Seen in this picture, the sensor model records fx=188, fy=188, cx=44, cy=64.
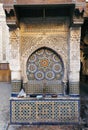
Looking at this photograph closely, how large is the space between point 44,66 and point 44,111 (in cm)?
107

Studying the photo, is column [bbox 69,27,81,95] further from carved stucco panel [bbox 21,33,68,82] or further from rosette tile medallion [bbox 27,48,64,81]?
rosette tile medallion [bbox 27,48,64,81]

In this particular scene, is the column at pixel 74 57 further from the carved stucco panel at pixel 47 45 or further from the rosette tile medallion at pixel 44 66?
the rosette tile medallion at pixel 44 66

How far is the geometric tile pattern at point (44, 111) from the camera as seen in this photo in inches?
162

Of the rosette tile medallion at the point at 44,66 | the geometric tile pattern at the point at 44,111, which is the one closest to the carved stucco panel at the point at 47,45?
the rosette tile medallion at the point at 44,66

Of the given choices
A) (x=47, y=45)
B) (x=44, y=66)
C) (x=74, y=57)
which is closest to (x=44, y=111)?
(x=44, y=66)

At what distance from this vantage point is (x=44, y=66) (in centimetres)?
453

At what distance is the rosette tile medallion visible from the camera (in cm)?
449

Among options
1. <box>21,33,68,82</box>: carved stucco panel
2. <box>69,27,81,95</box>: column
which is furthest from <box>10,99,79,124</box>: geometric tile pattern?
<box>21,33,68,82</box>: carved stucco panel

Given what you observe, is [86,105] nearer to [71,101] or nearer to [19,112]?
[71,101]

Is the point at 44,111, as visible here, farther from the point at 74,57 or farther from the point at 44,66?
the point at 74,57

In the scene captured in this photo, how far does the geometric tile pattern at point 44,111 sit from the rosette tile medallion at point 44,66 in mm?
654

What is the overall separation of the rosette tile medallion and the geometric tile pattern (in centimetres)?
65

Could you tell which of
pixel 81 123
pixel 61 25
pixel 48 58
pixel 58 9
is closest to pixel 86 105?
pixel 81 123

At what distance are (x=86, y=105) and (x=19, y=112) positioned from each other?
7.46ft
